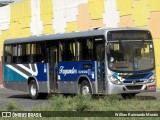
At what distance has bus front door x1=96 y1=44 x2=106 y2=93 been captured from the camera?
70.3 feet

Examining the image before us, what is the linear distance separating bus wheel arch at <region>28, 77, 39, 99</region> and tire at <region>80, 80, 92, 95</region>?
3.99 meters

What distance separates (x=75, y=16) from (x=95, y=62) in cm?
1709

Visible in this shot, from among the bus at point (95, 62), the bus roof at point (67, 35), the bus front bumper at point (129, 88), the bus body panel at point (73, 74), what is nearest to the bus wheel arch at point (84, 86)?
the bus at point (95, 62)

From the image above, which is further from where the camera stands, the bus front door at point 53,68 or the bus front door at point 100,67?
the bus front door at point 53,68

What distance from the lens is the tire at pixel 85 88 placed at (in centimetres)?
2222

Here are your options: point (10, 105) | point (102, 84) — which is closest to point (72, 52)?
point (102, 84)

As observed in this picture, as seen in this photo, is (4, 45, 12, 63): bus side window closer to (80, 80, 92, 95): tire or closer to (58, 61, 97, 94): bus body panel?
(58, 61, 97, 94): bus body panel

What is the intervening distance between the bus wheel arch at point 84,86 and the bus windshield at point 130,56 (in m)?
1.61

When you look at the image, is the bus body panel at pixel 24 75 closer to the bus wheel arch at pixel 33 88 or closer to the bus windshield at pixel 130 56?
the bus wheel arch at pixel 33 88

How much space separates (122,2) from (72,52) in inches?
453

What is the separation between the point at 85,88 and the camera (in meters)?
22.5

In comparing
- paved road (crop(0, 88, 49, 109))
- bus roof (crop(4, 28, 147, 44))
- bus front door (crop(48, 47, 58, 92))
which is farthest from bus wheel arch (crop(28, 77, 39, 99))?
bus roof (crop(4, 28, 147, 44))

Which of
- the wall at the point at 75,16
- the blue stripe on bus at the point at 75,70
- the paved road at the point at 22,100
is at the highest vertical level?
the wall at the point at 75,16

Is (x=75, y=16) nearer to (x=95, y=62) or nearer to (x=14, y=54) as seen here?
(x=14, y=54)
